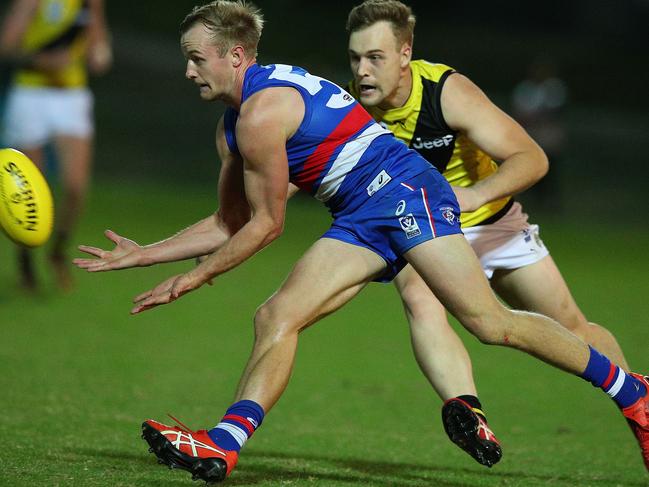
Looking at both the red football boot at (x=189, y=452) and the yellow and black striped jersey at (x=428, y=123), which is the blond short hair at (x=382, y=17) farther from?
the red football boot at (x=189, y=452)

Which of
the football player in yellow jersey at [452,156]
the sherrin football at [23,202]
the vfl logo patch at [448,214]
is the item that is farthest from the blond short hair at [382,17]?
the sherrin football at [23,202]

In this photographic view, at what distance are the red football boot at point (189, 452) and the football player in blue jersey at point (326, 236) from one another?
2.4 inches

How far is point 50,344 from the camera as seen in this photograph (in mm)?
8961

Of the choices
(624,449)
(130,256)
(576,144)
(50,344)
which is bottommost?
(576,144)

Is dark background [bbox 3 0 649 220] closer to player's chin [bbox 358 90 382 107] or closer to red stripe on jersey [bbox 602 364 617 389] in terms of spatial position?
player's chin [bbox 358 90 382 107]

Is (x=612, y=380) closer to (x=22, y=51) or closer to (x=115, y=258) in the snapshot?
(x=115, y=258)

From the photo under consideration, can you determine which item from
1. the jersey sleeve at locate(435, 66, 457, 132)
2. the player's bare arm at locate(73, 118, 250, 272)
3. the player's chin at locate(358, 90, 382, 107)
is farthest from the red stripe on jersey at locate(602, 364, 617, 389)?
the player's bare arm at locate(73, 118, 250, 272)

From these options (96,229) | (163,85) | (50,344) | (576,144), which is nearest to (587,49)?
(576,144)

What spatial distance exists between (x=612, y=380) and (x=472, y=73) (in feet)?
83.2

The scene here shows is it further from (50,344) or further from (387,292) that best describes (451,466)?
Answer: (387,292)

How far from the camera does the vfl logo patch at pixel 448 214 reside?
5105mm

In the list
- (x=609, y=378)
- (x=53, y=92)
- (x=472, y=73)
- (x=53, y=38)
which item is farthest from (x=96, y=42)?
(x=472, y=73)

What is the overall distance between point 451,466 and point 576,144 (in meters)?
20.6

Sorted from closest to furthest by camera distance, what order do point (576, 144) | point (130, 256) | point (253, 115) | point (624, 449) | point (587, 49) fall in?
point (253, 115), point (130, 256), point (624, 449), point (576, 144), point (587, 49)
